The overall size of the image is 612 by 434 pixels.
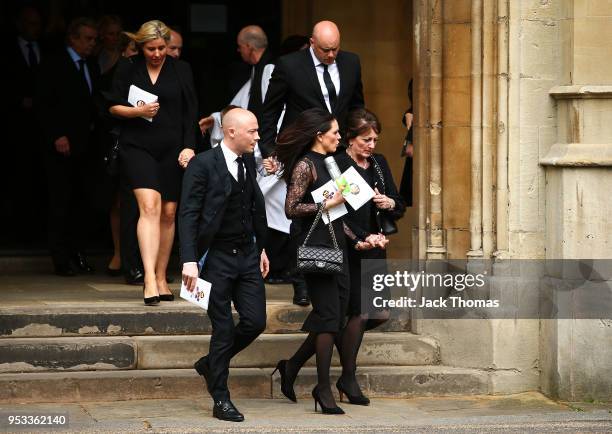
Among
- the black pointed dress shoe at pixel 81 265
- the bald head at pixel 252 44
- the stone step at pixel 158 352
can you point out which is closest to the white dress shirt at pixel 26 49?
the black pointed dress shoe at pixel 81 265

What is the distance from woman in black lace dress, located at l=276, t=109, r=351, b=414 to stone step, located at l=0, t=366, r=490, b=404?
54cm

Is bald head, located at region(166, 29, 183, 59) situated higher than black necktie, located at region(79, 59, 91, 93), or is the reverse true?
bald head, located at region(166, 29, 183, 59)

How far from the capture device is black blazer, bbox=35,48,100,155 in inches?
518

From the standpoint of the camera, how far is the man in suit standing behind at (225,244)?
9.73 metres

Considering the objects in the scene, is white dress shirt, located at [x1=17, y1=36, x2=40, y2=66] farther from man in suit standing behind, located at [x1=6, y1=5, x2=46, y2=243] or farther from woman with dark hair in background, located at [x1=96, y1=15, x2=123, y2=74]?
woman with dark hair in background, located at [x1=96, y1=15, x2=123, y2=74]

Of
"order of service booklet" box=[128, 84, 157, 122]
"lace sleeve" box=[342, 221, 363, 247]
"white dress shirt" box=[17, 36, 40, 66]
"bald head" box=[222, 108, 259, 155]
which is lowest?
"lace sleeve" box=[342, 221, 363, 247]

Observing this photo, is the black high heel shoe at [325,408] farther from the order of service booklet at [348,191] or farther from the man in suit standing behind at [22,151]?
the man in suit standing behind at [22,151]

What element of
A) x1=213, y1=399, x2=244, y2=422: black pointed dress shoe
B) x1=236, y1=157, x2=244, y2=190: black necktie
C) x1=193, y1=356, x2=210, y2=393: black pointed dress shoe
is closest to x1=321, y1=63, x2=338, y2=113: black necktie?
x1=236, y1=157, x2=244, y2=190: black necktie

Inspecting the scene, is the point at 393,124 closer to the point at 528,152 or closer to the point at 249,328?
the point at 528,152

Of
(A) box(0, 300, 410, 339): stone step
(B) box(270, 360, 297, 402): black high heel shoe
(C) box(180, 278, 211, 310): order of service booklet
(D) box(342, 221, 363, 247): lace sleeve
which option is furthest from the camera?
(A) box(0, 300, 410, 339): stone step

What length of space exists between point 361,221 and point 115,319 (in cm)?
188

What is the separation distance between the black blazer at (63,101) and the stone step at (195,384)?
3111 millimetres

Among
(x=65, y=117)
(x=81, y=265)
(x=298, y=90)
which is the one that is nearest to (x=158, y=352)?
(x=298, y=90)

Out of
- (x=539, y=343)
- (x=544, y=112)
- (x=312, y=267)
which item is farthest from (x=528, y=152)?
(x=312, y=267)
